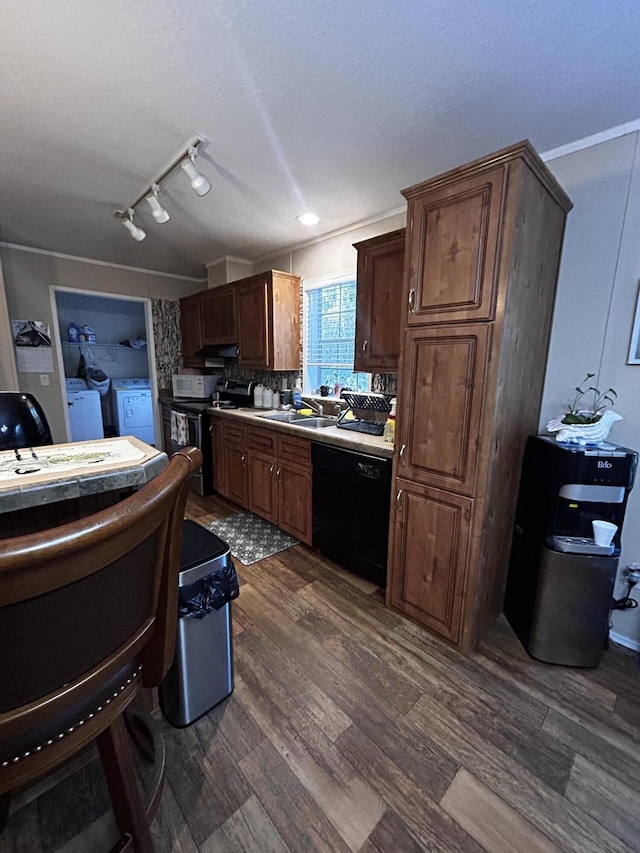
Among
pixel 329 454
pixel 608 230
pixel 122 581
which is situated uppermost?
pixel 608 230

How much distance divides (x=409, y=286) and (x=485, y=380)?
593 millimetres

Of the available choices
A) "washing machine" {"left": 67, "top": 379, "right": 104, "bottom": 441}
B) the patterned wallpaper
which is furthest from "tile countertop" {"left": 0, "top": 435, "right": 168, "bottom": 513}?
"washing machine" {"left": 67, "top": 379, "right": 104, "bottom": 441}

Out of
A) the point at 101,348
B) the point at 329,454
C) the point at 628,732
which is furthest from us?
the point at 101,348

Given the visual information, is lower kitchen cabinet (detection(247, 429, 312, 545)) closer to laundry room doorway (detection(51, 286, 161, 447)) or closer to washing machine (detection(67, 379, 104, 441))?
laundry room doorway (detection(51, 286, 161, 447))

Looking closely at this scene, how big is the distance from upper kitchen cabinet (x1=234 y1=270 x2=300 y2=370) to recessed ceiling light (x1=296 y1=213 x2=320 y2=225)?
51cm

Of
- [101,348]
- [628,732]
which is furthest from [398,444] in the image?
[101,348]

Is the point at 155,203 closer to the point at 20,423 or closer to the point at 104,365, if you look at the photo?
the point at 20,423

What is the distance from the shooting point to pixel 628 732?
1.39 metres

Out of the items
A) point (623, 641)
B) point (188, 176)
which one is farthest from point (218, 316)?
point (623, 641)

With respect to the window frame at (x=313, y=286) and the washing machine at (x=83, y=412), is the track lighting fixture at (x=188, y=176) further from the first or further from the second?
the washing machine at (x=83, y=412)

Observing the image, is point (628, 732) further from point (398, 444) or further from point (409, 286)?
point (409, 286)

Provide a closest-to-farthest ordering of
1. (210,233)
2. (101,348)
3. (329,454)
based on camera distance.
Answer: (329,454) → (210,233) → (101,348)

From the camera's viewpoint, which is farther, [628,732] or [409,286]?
[409,286]

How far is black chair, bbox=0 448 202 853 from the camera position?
0.52 meters
